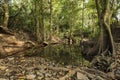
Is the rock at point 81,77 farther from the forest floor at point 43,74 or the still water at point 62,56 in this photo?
the still water at point 62,56

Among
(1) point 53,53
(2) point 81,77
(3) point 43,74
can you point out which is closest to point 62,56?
(1) point 53,53

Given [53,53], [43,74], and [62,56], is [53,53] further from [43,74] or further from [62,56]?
[43,74]

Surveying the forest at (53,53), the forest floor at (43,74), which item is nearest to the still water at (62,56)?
the forest at (53,53)

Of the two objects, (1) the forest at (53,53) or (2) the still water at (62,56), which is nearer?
(1) the forest at (53,53)

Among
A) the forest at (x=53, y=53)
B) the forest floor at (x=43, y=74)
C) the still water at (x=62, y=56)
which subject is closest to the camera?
the forest floor at (x=43, y=74)

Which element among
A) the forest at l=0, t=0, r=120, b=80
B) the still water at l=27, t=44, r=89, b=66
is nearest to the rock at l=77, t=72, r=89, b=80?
the forest at l=0, t=0, r=120, b=80

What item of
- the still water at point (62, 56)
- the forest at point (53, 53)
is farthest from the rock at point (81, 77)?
the still water at point (62, 56)

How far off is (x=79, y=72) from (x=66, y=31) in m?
24.9

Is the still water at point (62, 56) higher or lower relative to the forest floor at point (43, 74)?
lower

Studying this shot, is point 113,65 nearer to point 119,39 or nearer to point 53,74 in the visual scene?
point 53,74

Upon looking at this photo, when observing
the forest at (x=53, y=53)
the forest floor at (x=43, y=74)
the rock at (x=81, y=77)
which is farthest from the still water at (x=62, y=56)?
the rock at (x=81, y=77)

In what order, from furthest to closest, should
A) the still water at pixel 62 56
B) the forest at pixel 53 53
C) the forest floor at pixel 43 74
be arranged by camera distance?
the still water at pixel 62 56
the forest at pixel 53 53
the forest floor at pixel 43 74

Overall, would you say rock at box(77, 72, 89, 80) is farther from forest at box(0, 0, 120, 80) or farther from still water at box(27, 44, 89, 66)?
still water at box(27, 44, 89, 66)

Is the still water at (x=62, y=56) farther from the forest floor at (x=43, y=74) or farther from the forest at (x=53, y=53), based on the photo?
the forest floor at (x=43, y=74)
